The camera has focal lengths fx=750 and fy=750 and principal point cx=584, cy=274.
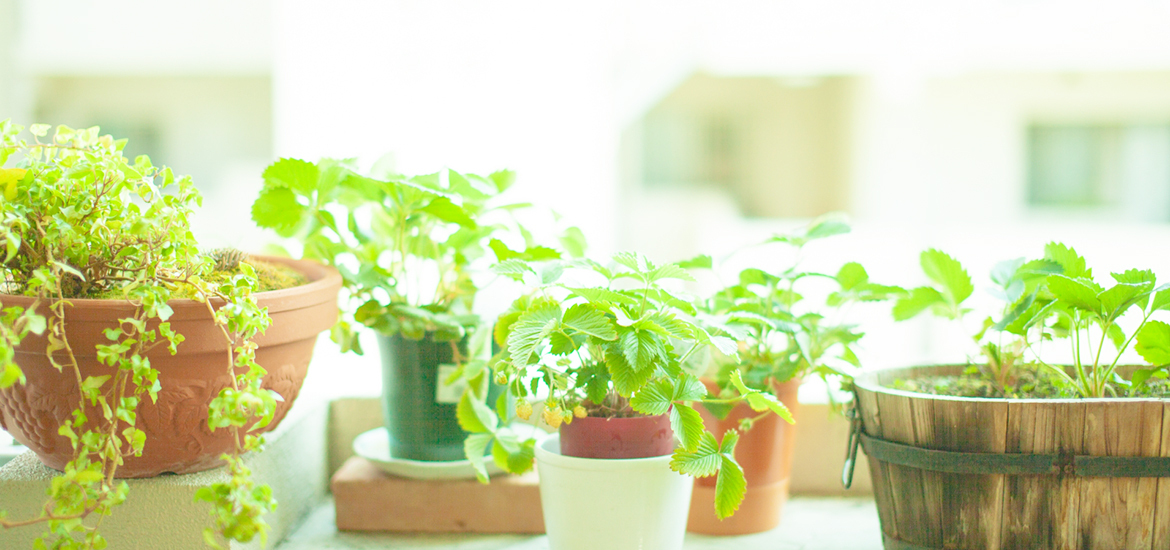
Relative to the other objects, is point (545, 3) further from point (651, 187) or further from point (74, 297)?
point (651, 187)

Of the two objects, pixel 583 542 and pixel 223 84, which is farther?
pixel 223 84

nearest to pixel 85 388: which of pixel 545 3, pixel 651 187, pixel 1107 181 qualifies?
pixel 545 3

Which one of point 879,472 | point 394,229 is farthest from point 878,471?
point 394,229

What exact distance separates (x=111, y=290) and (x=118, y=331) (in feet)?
0.37

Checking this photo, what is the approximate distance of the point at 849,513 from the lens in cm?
93

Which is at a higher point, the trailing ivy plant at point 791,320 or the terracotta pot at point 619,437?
the trailing ivy plant at point 791,320

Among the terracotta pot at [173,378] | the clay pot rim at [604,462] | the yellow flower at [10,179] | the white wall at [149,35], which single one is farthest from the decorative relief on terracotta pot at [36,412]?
the white wall at [149,35]

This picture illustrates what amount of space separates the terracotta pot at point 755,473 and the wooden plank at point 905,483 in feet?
0.46

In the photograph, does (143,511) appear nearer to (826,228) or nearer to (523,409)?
(523,409)

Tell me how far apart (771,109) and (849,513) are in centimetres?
1229

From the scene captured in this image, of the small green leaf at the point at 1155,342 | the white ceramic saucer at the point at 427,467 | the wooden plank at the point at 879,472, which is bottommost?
the white ceramic saucer at the point at 427,467

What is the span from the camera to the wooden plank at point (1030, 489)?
622 mm

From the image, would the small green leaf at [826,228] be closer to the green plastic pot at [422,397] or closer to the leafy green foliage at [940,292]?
the leafy green foliage at [940,292]

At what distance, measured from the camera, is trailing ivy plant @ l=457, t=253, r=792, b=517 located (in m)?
0.60
